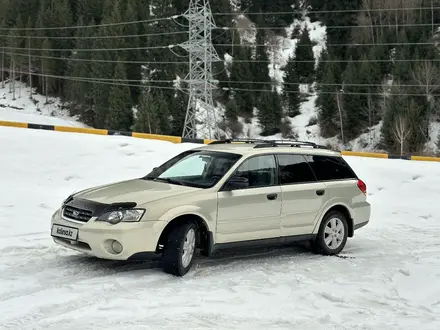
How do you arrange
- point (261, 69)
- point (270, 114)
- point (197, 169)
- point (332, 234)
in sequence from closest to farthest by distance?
point (197, 169) → point (332, 234) → point (270, 114) → point (261, 69)

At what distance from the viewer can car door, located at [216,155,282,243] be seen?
21.3ft

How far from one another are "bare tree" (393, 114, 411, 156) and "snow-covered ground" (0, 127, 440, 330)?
122ft

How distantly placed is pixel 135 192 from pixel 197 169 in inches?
43.9

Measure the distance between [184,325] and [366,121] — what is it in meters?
53.4

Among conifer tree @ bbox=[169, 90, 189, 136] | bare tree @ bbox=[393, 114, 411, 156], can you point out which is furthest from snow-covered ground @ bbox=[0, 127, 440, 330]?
conifer tree @ bbox=[169, 90, 189, 136]

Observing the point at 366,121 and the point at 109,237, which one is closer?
the point at 109,237

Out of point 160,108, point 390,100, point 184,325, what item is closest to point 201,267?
point 184,325

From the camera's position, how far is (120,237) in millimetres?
5715

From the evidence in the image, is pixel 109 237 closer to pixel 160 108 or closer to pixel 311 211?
pixel 311 211

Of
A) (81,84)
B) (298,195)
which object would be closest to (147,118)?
(81,84)

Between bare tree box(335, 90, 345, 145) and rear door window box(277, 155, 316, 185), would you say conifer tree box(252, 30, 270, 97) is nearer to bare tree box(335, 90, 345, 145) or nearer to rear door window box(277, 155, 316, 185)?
bare tree box(335, 90, 345, 145)

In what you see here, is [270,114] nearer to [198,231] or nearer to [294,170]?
[294,170]

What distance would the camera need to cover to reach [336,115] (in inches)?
2218

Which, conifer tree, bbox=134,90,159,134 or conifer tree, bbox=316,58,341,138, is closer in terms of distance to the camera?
conifer tree, bbox=134,90,159,134
